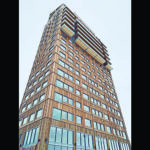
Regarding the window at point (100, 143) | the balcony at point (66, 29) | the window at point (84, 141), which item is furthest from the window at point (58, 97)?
the balcony at point (66, 29)

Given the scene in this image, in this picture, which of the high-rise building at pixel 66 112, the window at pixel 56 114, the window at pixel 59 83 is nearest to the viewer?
the high-rise building at pixel 66 112

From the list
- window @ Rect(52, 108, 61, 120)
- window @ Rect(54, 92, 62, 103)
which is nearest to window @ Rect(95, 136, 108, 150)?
window @ Rect(52, 108, 61, 120)

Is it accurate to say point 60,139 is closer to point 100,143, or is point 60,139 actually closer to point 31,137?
point 31,137

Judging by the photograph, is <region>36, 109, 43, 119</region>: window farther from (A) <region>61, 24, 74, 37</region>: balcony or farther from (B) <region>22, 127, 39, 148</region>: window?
(A) <region>61, 24, 74, 37</region>: balcony

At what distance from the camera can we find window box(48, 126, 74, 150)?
51.4 ft

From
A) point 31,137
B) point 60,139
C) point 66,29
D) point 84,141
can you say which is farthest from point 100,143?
point 66,29

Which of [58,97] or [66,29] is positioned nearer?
[58,97]

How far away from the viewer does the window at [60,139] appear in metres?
15.7

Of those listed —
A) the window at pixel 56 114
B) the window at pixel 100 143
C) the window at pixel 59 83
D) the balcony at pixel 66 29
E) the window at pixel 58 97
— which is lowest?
the window at pixel 100 143

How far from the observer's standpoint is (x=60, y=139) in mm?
16734

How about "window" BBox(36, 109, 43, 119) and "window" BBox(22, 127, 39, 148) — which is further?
"window" BBox(36, 109, 43, 119)

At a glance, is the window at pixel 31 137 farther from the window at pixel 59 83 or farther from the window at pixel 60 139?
the window at pixel 59 83

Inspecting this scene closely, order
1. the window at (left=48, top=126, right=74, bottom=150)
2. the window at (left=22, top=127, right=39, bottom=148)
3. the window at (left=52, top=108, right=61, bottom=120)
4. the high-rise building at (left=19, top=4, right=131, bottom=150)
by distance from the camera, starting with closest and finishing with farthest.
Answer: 1. the window at (left=48, top=126, right=74, bottom=150)
2. the window at (left=22, top=127, right=39, bottom=148)
3. the high-rise building at (left=19, top=4, right=131, bottom=150)
4. the window at (left=52, top=108, right=61, bottom=120)

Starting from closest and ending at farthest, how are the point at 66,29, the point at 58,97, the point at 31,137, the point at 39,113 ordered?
the point at 31,137
the point at 39,113
the point at 58,97
the point at 66,29
